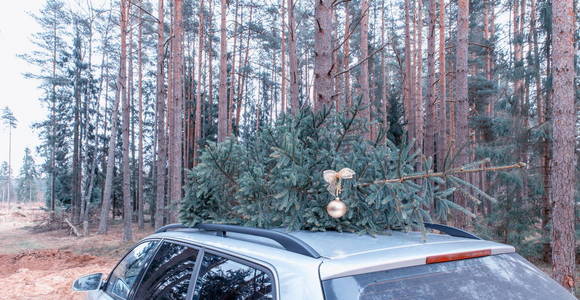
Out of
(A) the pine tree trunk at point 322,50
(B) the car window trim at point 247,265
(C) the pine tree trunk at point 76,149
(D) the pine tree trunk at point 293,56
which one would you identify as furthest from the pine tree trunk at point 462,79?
(C) the pine tree trunk at point 76,149

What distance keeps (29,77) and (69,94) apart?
12.5 feet

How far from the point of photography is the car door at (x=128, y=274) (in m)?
2.96

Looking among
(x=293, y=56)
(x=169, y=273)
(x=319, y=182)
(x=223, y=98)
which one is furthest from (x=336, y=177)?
(x=223, y=98)

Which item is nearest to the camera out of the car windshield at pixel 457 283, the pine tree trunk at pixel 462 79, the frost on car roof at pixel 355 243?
the car windshield at pixel 457 283

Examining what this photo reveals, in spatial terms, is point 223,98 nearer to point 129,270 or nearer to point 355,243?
point 129,270

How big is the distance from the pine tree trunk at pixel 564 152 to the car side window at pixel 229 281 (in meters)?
6.16

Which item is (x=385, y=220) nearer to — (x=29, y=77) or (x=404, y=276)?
(x=404, y=276)

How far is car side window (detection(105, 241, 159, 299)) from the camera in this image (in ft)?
9.80

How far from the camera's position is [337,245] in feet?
6.41

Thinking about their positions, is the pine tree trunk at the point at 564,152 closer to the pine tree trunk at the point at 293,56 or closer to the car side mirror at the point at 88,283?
the pine tree trunk at the point at 293,56

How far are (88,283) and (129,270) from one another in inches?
24.1

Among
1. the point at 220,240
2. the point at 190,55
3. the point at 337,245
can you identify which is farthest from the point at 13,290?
the point at 190,55

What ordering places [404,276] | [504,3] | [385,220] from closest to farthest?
[404,276], [385,220], [504,3]

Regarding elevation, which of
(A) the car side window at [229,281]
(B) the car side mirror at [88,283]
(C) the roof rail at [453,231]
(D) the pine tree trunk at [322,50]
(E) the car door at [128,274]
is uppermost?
(D) the pine tree trunk at [322,50]
